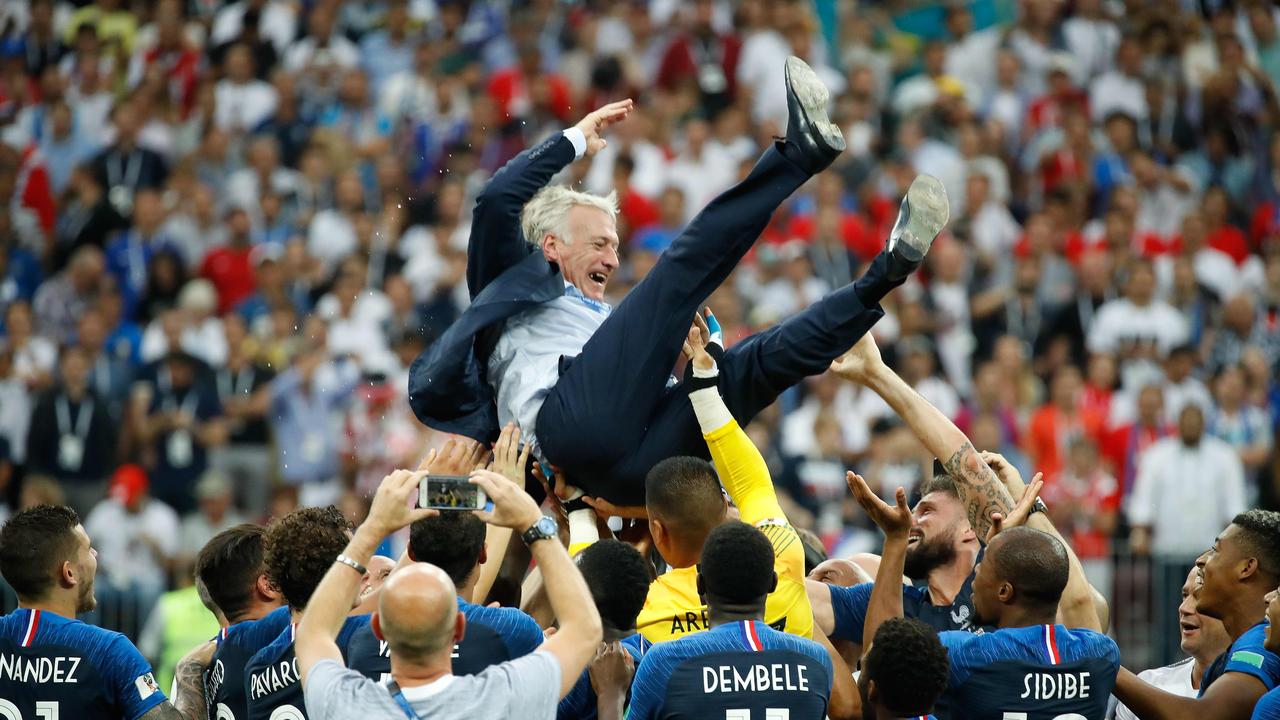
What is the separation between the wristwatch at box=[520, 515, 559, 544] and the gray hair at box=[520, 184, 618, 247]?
2382 mm

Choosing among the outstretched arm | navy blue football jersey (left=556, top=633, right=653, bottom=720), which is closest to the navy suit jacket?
the outstretched arm

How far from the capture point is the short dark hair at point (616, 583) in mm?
5445

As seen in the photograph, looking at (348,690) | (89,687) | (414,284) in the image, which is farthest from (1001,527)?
(414,284)

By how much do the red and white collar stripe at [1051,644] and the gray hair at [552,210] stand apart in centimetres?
241

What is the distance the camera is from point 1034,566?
5426 millimetres

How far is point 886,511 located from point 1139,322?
871 centimetres

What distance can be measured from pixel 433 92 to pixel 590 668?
434 inches

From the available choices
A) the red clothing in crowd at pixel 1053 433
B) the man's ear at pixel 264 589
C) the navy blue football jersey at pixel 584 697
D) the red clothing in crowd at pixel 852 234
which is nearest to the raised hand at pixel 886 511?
the navy blue football jersey at pixel 584 697

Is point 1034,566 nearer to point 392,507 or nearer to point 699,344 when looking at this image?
point 699,344

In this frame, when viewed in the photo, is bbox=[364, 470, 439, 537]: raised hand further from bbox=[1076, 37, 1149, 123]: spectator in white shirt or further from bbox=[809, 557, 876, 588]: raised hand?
bbox=[1076, 37, 1149, 123]: spectator in white shirt

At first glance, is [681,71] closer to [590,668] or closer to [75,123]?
[75,123]

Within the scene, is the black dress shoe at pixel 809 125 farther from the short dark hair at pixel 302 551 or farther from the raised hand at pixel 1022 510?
the short dark hair at pixel 302 551

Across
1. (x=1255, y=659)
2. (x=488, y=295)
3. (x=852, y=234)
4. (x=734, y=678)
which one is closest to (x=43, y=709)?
(x=488, y=295)

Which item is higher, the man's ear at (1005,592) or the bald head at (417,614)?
the bald head at (417,614)
